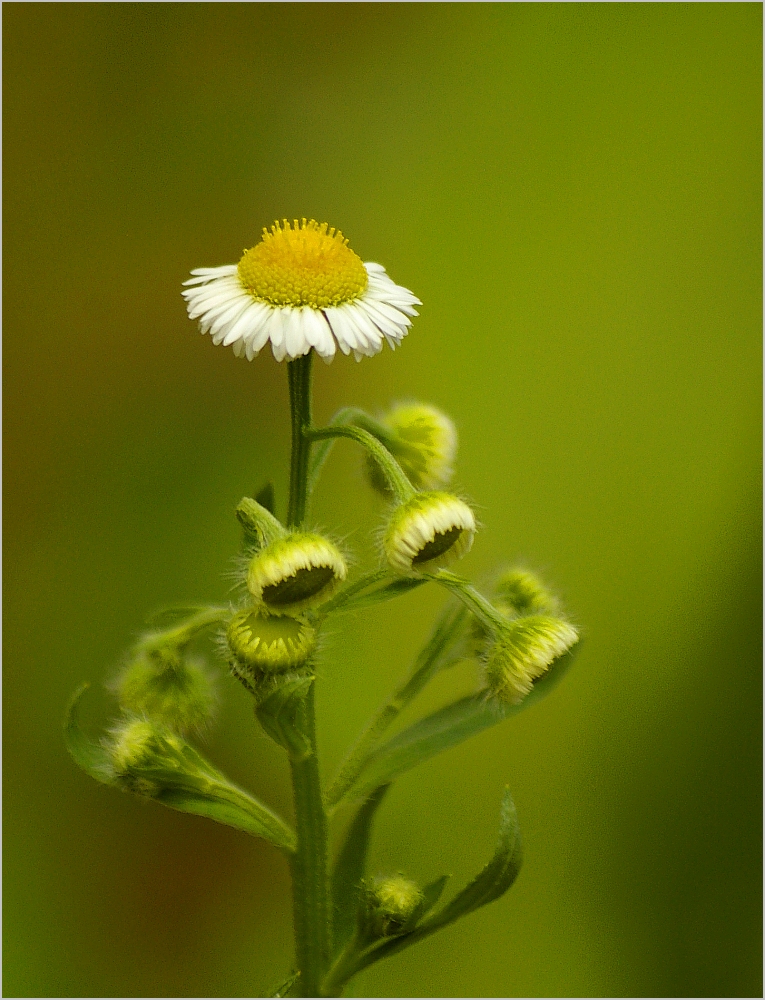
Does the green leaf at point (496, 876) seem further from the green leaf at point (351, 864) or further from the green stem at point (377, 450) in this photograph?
the green stem at point (377, 450)

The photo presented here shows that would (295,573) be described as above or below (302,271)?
below

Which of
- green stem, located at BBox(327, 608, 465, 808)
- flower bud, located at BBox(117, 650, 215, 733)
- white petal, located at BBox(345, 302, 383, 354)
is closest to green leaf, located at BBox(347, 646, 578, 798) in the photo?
green stem, located at BBox(327, 608, 465, 808)

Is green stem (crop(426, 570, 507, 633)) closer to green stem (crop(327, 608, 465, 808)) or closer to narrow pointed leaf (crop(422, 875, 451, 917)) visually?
green stem (crop(327, 608, 465, 808))

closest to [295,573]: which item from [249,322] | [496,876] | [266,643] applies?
[266,643]

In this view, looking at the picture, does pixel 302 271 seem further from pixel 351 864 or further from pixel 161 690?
pixel 351 864

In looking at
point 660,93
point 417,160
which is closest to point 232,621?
point 417,160

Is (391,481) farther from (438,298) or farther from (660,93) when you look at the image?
(660,93)
